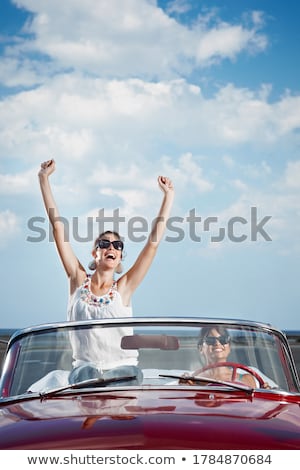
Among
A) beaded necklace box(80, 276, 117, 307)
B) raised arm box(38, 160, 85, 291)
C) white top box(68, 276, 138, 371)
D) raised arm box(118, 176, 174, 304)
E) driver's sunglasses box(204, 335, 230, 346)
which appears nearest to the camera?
white top box(68, 276, 138, 371)

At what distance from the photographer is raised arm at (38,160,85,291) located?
19.0 feet

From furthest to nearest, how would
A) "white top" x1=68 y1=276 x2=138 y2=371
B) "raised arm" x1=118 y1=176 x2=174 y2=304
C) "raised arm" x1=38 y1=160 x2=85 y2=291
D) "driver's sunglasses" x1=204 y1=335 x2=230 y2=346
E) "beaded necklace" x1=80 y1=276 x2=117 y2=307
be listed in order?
1. "raised arm" x1=38 y1=160 x2=85 y2=291
2. "raised arm" x1=118 y1=176 x2=174 y2=304
3. "beaded necklace" x1=80 y1=276 x2=117 y2=307
4. "driver's sunglasses" x1=204 y1=335 x2=230 y2=346
5. "white top" x1=68 y1=276 x2=138 y2=371

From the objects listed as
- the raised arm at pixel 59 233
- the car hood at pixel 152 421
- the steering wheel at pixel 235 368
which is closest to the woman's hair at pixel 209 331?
the steering wheel at pixel 235 368

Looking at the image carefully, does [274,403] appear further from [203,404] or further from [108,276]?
[108,276]

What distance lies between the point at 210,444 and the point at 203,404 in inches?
24.6

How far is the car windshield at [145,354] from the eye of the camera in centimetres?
378

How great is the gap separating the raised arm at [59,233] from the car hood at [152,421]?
2377 mm

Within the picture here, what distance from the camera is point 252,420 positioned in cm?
284

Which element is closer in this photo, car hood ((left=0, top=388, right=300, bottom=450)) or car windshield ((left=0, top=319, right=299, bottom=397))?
car hood ((left=0, top=388, right=300, bottom=450))

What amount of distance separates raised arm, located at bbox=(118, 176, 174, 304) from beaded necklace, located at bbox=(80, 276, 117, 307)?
0.12 meters

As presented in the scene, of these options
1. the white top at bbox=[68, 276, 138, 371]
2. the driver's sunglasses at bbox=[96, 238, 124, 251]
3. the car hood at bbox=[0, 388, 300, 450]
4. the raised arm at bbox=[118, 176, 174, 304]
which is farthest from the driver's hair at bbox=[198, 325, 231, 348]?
the driver's sunglasses at bbox=[96, 238, 124, 251]

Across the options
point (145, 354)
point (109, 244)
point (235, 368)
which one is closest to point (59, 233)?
point (109, 244)

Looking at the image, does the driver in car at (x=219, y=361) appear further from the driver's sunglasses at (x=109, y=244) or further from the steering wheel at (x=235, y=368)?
the driver's sunglasses at (x=109, y=244)

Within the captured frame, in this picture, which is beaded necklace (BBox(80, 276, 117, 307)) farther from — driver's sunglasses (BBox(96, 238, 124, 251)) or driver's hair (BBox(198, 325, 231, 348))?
driver's hair (BBox(198, 325, 231, 348))
